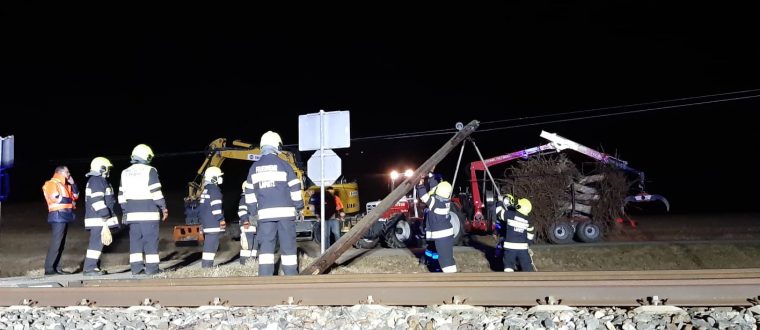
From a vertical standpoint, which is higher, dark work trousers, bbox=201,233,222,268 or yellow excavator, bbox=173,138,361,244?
yellow excavator, bbox=173,138,361,244

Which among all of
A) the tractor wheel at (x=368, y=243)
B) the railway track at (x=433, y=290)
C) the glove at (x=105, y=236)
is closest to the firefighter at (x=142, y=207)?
the glove at (x=105, y=236)

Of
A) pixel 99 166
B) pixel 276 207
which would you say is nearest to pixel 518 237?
pixel 276 207

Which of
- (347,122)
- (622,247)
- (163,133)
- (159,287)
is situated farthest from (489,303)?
(163,133)

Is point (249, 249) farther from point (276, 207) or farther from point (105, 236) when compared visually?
point (276, 207)

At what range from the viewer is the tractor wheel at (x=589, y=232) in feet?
53.5

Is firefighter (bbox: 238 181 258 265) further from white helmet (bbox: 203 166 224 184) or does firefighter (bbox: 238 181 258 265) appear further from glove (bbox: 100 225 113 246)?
glove (bbox: 100 225 113 246)

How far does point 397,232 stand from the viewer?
52.2 feet

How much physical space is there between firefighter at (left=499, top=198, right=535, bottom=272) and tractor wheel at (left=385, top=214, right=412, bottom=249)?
5.73 m

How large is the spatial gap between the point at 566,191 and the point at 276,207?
11.3m

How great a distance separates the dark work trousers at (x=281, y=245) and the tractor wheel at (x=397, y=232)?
8174mm

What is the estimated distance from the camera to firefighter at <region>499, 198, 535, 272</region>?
10.1 m

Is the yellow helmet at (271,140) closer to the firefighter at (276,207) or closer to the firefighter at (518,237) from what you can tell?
the firefighter at (276,207)

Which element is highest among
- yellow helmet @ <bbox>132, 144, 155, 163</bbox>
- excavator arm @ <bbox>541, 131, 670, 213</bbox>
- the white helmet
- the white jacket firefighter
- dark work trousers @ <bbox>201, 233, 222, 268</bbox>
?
excavator arm @ <bbox>541, 131, 670, 213</bbox>

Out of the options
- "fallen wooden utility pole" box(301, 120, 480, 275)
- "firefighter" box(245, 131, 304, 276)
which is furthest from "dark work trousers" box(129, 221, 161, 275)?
"fallen wooden utility pole" box(301, 120, 480, 275)
